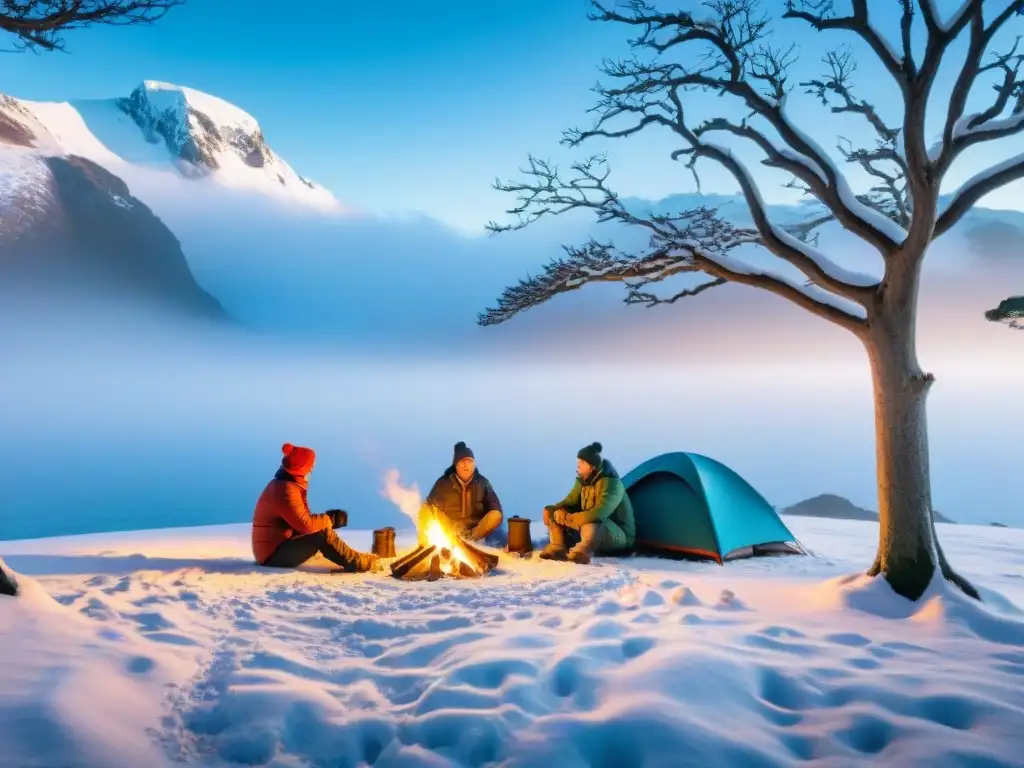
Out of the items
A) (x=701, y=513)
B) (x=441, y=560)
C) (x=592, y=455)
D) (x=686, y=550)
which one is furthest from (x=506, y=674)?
(x=701, y=513)

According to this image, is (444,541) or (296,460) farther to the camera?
(444,541)

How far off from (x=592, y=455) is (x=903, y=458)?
3.23m

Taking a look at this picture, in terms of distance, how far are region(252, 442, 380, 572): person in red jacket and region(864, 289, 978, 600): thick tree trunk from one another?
4955 mm

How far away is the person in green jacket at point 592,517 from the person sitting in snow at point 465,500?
78cm

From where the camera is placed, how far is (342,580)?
6.19 metres

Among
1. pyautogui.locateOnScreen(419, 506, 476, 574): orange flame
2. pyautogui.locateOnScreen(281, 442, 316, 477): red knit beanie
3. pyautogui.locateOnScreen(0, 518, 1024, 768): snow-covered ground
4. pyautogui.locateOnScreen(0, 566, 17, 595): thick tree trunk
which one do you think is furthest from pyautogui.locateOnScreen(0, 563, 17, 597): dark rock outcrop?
pyautogui.locateOnScreen(419, 506, 476, 574): orange flame

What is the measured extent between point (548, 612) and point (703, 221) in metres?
4.12

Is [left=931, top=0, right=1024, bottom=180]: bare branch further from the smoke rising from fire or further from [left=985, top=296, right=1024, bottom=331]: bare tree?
the smoke rising from fire

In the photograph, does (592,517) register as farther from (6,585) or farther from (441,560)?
(6,585)

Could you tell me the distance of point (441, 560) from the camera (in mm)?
6594

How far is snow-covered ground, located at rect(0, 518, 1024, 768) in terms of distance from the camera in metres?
2.77

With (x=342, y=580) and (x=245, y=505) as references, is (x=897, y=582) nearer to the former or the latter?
(x=342, y=580)

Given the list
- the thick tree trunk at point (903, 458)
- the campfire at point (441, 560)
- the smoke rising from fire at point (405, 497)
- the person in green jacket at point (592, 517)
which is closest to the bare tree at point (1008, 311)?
the thick tree trunk at point (903, 458)

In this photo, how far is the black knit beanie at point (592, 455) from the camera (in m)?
7.47
